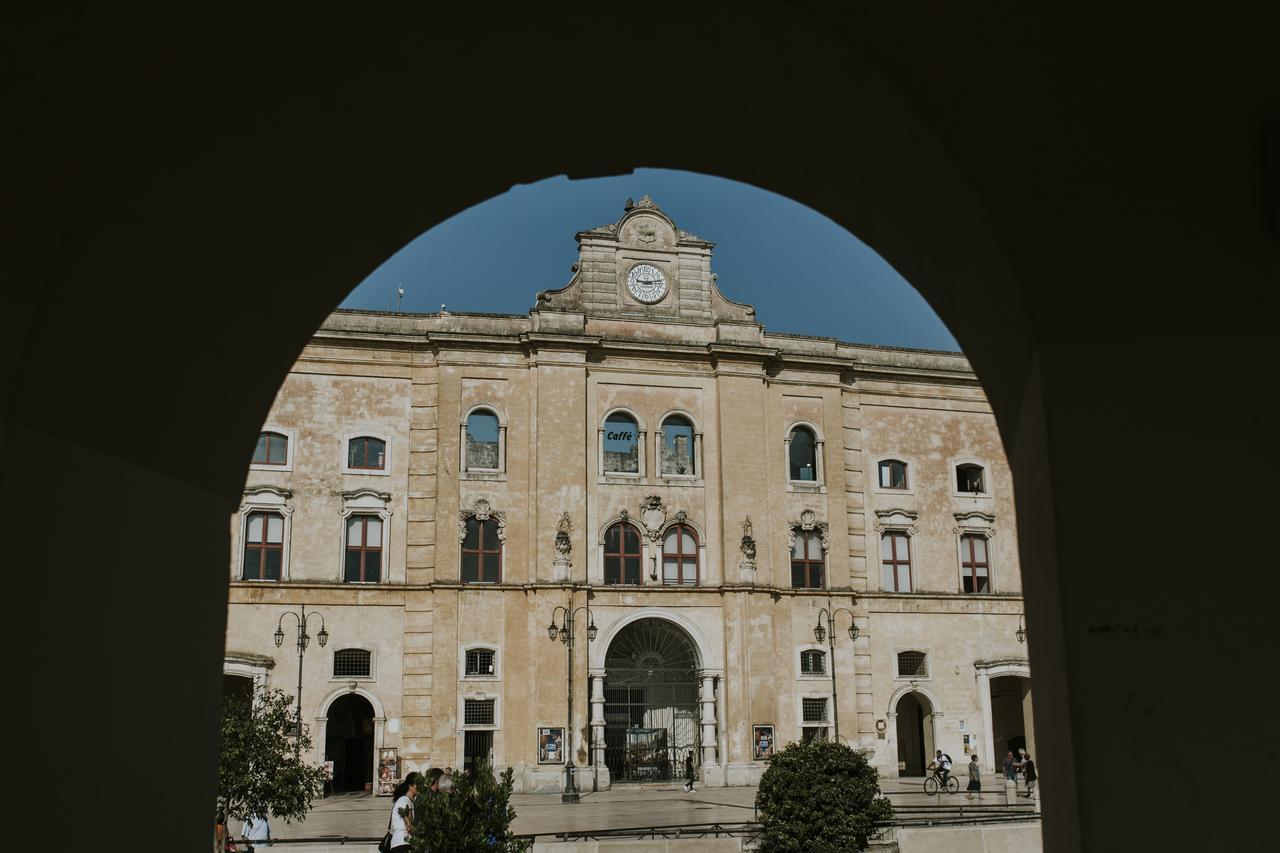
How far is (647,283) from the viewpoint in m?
35.8

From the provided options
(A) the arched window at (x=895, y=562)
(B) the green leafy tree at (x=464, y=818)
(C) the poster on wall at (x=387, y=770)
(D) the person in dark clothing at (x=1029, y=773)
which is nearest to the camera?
(B) the green leafy tree at (x=464, y=818)

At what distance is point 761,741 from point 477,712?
7675 millimetres

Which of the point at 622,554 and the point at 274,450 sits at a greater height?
the point at 274,450

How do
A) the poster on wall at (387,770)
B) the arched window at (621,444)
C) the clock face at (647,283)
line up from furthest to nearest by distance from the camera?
the clock face at (647,283)
the arched window at (621,444)
the poster on wall at (387,770)

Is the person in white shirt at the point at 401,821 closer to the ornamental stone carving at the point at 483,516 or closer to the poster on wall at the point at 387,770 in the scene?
the poster on wall at the point at 387,770

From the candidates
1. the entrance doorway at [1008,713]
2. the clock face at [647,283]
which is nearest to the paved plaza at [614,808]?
the entrance doorway at [1008,713]

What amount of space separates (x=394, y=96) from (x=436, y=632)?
29.8 meters

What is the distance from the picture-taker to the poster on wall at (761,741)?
32.6m

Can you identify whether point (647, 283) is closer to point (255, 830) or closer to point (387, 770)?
point (387, 770)

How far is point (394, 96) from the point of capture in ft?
11.2

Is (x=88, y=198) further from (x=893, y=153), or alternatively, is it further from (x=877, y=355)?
(x=877, y=355)

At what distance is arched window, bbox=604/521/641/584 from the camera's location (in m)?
33.6

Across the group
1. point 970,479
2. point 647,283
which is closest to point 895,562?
point 970,479

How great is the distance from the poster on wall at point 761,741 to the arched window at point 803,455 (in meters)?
7.32
